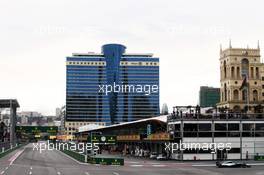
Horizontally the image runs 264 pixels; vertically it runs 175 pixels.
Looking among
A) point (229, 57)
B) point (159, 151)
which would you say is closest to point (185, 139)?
point (159, 151)

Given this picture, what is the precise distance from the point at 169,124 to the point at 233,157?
44.3 feet

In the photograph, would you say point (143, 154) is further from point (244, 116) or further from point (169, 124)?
point (244, 116)

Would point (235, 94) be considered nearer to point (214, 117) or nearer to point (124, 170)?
point (214, 117)

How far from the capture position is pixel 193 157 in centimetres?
9169

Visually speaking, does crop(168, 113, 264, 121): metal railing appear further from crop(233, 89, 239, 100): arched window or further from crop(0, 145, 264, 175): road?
crop(233, 89, 239, 100): arched window

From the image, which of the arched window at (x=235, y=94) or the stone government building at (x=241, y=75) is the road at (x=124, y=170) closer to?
the stone government building at (x=241, y=75)

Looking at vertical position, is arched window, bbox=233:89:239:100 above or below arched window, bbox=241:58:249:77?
below

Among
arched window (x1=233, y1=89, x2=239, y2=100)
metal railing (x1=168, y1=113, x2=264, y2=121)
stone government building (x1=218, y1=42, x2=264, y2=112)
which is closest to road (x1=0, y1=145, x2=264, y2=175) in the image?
metal railing (x1=168, y1=113, x2=264, y2=121)

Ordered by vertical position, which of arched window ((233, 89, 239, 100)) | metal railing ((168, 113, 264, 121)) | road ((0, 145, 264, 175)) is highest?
arched window ((233, 89, 239, 100))

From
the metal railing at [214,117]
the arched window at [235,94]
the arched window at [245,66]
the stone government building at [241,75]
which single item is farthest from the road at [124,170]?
the arched window at [245,66]

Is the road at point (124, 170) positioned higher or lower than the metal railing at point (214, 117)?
lower

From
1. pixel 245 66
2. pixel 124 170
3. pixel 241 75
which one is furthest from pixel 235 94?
pixel 124 170

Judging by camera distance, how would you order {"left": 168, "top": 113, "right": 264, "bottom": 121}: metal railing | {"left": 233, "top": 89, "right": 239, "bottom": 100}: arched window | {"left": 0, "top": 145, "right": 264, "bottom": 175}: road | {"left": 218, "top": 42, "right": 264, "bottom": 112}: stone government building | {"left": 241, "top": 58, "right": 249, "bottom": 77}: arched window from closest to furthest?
{"left": 0, "top": 145, "right": 264, "bottom": 175}: road < {"left": 168, "top": 113, "right": 264, "bottom": 121}: metal railing < {"left": 218, "top": 42, "right": 264, "bottom": 112}: stone government building < {"left": 233, "top": 89, "right": 239, "bottom": 100}: arched window < {"left": 241, "top": 58, "right": 249, "bottom": 77}: arched window

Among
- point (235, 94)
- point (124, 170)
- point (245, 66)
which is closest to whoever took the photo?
point (124, 170)
